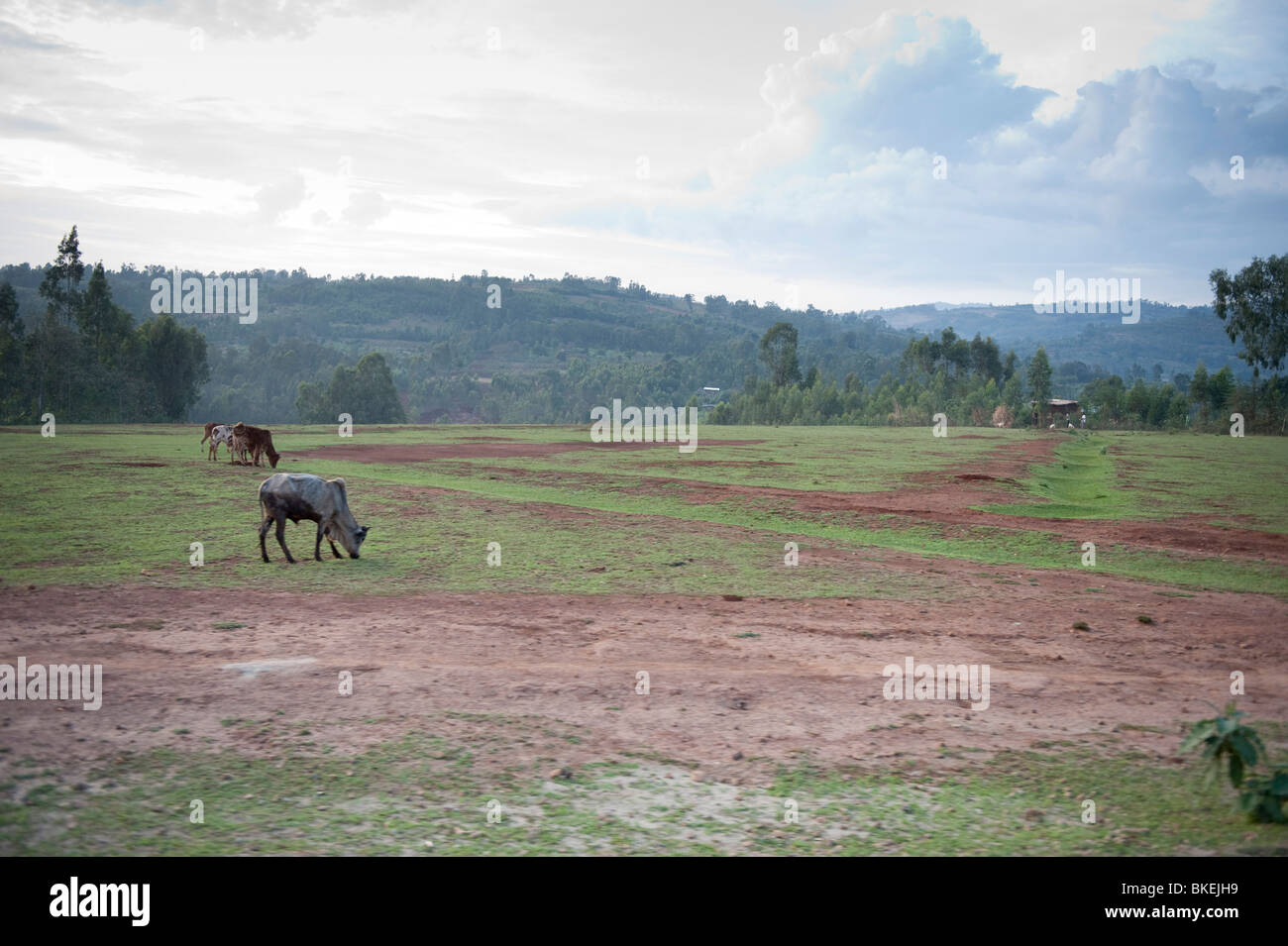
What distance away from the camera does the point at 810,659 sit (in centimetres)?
910

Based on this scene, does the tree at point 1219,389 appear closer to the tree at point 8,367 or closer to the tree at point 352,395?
the tree at point 352,395

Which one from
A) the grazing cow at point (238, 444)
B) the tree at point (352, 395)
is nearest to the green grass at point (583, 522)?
the grazing cow at point (238, 444)

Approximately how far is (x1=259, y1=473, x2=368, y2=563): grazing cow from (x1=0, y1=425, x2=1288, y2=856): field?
0.60 metres

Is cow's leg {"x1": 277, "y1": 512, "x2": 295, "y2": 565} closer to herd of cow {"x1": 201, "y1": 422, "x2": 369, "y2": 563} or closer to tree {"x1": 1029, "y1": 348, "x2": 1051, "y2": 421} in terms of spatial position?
herd of cow {"x1": 201, "y1": 422, "x2": 369, "y2": 563}

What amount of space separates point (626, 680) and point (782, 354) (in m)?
106

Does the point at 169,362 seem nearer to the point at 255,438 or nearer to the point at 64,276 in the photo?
the point at 64,276

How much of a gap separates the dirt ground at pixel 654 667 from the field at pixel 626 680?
0.16ft

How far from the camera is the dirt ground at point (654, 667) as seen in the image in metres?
6.80

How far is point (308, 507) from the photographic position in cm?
1380

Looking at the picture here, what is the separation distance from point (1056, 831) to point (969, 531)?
13685 millimetres

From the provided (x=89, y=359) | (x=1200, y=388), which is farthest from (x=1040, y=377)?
(x=89, y=359)

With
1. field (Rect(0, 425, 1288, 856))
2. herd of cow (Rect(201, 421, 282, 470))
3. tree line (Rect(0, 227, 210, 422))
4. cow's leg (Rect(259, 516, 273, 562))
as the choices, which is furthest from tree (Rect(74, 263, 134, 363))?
cow's leg (Rect(259, 516, 273, 562))
